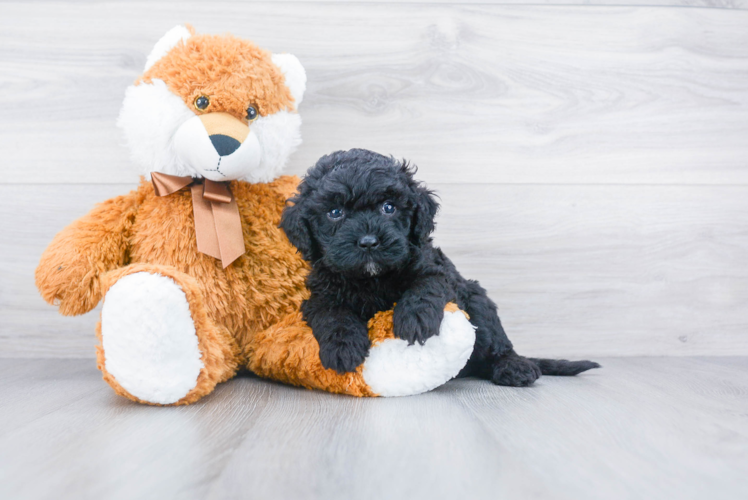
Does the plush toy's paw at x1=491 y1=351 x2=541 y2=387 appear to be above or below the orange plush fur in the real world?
below

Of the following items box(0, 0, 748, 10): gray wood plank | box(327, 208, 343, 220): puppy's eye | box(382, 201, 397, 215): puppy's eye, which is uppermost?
box(0, 0, 748, 10): gray wood plank

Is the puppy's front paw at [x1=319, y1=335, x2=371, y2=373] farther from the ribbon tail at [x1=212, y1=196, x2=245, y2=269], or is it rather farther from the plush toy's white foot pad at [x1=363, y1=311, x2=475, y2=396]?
the ribbon tail at [x1=212, y1=196, x2=245, y2=269]

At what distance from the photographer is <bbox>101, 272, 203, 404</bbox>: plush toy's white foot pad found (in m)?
0.86

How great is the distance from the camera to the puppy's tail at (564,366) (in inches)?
46.4

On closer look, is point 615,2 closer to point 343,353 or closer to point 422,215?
point 422,215

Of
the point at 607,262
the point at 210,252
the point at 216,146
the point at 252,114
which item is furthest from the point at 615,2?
the point at 210,252

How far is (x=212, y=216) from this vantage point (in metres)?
1.08

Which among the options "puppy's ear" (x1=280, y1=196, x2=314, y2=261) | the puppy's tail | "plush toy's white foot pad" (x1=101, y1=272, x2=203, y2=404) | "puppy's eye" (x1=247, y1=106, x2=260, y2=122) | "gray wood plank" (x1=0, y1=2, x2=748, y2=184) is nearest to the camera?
"plush toy's white foot pad" (x1=101, y1=272, x2=203, y2=404)

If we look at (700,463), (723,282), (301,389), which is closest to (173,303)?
(301,389)

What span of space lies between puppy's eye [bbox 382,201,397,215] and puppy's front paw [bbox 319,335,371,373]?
225mm

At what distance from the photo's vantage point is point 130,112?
3.52 ft

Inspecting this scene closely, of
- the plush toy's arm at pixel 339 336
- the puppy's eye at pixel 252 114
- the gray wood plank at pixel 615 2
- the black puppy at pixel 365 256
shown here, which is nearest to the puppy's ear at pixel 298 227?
the black puppy at pixel 365 256

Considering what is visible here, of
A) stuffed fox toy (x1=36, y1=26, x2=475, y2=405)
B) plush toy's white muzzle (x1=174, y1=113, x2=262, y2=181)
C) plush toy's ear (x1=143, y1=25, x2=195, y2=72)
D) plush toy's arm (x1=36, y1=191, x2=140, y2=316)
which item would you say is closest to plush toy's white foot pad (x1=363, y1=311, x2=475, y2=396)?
stuffed fox toy (x1=36, y1=26, x2=475, y2=405)

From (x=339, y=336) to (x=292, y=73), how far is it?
0.60 meters
